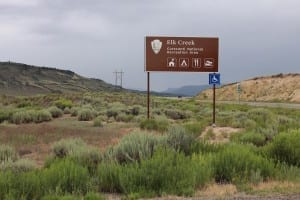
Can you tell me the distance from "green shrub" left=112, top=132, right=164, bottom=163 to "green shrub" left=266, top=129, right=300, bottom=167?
2.74 metres

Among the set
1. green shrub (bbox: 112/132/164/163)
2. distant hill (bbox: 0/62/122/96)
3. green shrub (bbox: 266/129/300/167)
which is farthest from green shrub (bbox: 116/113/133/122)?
distant hill (bbox: 0/62/122/96)

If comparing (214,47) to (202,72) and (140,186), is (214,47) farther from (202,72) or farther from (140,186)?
(140,186)

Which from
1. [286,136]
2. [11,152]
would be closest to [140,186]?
[286,136]

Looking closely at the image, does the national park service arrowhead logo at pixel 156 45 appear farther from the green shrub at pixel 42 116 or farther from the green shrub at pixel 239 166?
the green shrub at pixel 239 166

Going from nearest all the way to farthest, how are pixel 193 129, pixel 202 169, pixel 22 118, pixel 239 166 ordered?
pixel 202 169 → pixel 239 166 → pixel 193 129 → pixel 22 118

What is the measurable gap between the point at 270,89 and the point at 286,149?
9324 centimetres

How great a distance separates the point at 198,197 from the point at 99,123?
61.5 ft

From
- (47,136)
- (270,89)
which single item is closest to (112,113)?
(47,136)

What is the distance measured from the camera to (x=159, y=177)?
952cm

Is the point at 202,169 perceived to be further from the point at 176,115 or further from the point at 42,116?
the point at 176,115

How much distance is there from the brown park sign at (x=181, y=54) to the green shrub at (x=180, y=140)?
1438 cm


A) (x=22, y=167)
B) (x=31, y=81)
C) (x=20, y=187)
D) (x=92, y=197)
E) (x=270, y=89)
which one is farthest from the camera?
(x=31, y=81)

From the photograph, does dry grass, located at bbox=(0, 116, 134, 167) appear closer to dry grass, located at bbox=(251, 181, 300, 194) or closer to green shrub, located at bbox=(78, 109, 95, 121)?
green shrub, located at bbox=(78, 109, 95, 121)

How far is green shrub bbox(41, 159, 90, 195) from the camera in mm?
8906
